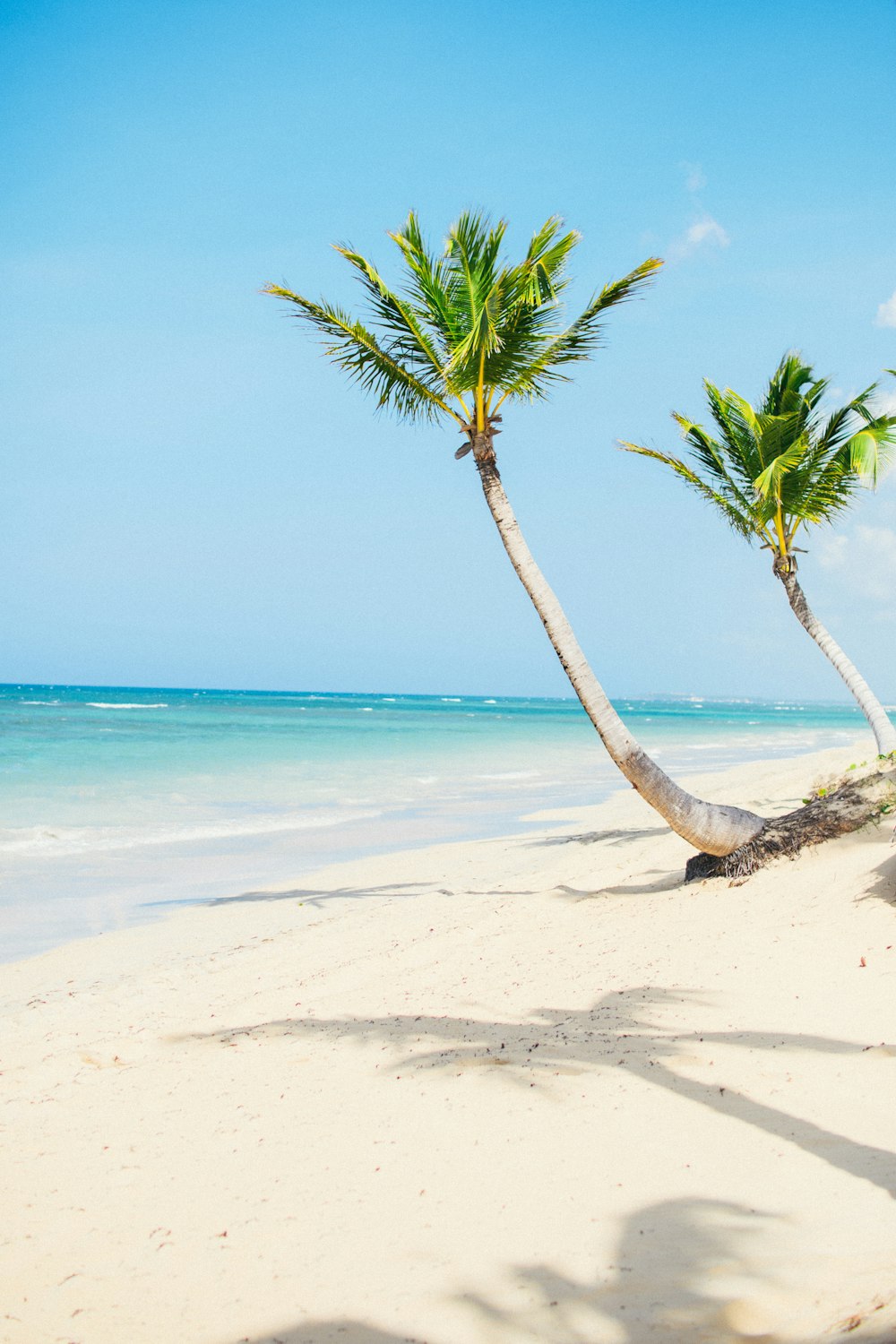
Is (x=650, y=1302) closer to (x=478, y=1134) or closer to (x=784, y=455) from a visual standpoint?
(x=478, y=1134)

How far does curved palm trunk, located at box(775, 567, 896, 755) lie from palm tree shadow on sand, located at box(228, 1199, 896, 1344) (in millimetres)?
9108

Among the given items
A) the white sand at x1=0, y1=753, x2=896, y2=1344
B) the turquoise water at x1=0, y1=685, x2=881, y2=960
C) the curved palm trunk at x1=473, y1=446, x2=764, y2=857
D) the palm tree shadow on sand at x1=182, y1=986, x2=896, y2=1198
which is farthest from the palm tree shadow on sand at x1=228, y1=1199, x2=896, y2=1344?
the turquoise water at x1=0, y1=685, x2=881, y2=960

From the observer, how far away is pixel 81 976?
6.74 m

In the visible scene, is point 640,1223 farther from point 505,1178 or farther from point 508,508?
point 508,508

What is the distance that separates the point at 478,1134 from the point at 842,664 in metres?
9.90

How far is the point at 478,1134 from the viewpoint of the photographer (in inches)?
142

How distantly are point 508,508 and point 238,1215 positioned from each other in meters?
5.99

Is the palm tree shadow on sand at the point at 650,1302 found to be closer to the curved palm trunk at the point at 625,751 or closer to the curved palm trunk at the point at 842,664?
the curved palm trunk at the point at 625,751

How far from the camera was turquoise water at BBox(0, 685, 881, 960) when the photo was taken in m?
9.91

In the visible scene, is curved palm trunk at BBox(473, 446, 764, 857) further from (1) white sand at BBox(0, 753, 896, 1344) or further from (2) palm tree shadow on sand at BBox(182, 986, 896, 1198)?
(2) palm tree shadow on sand at BBox(182, 986, 896, 1198)

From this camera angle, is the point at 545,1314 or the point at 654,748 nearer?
the point at 545,1314

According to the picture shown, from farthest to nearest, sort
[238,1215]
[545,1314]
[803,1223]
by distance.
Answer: [238,1215], [803,1223], [545,1314]

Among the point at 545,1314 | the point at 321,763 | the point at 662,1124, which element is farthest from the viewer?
the point at 321,763

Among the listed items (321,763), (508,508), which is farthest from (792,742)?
(508,508)
